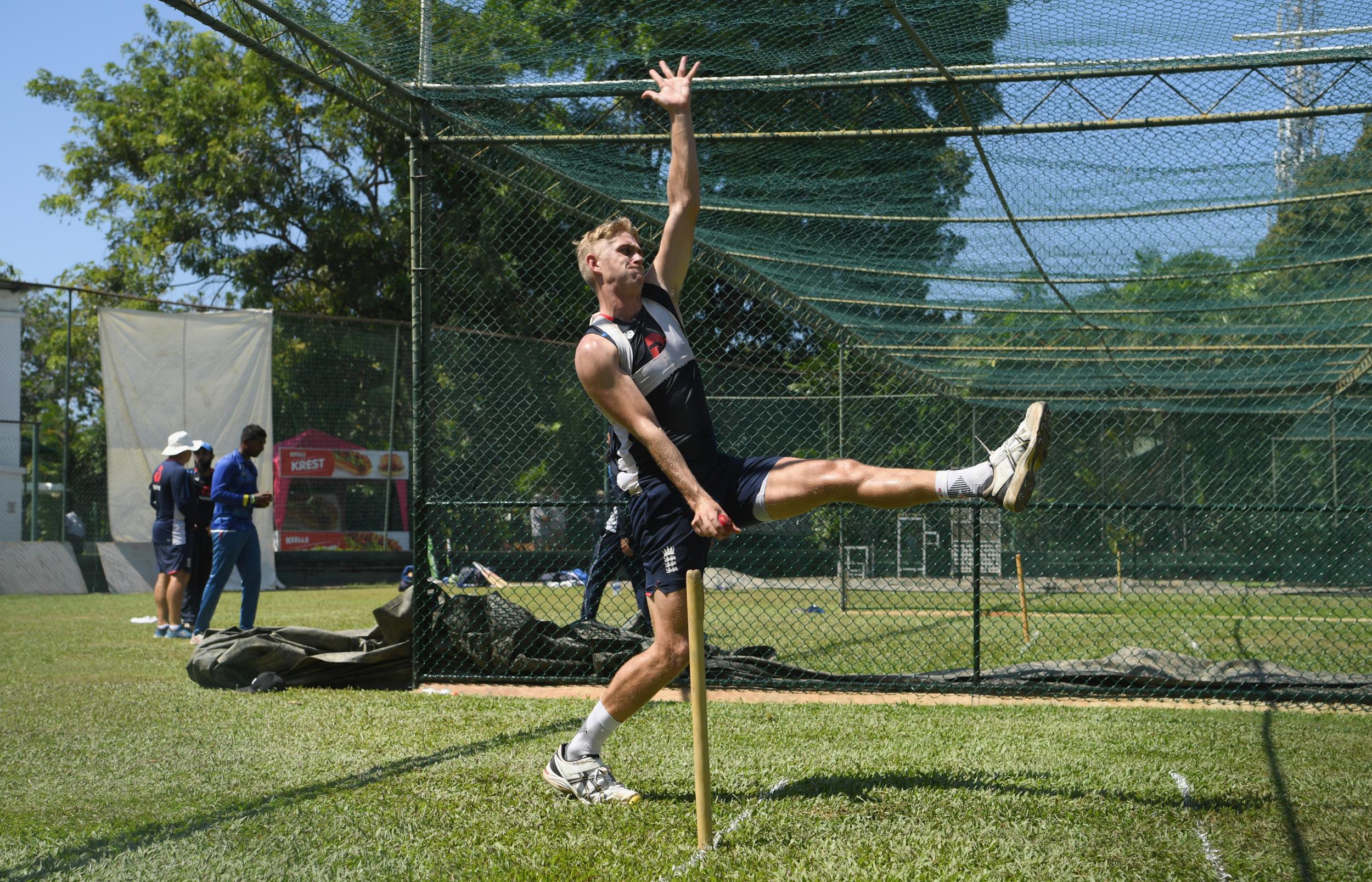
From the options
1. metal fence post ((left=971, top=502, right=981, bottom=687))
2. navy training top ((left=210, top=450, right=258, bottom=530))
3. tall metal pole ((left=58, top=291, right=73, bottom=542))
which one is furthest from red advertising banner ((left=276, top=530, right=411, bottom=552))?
metal fence post ((left=971, top=502, right=981, bottom=687))

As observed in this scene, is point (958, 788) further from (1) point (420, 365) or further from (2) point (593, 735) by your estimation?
(1) point (420, 365)

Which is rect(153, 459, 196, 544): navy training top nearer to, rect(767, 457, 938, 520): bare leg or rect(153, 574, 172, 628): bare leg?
rect(153, 574, 172, 628): bare leg

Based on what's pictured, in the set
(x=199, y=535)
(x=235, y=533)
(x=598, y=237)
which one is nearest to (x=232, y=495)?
(x=235, y=533)

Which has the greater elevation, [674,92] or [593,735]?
[674,92]

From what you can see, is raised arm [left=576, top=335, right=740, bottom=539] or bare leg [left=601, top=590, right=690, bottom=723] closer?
raised arm [left=576, top=335, right=740, bottom=539]

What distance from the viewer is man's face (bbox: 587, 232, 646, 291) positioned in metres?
3.99

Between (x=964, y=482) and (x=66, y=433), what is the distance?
48.7 feet

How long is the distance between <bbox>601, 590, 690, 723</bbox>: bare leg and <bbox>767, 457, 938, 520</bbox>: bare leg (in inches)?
18.9

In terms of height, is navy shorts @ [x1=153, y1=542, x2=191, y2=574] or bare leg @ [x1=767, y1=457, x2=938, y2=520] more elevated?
bare leg @ [x1=767, y1=457, x2=938, y2=520]

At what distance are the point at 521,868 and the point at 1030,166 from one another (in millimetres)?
5704

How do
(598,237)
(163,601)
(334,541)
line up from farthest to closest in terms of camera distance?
(334,541) < (163,601) < (598,237)

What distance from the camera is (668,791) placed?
4.04 meters

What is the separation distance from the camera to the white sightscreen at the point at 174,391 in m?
15.6

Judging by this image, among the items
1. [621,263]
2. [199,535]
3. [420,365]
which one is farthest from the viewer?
[199,535]
